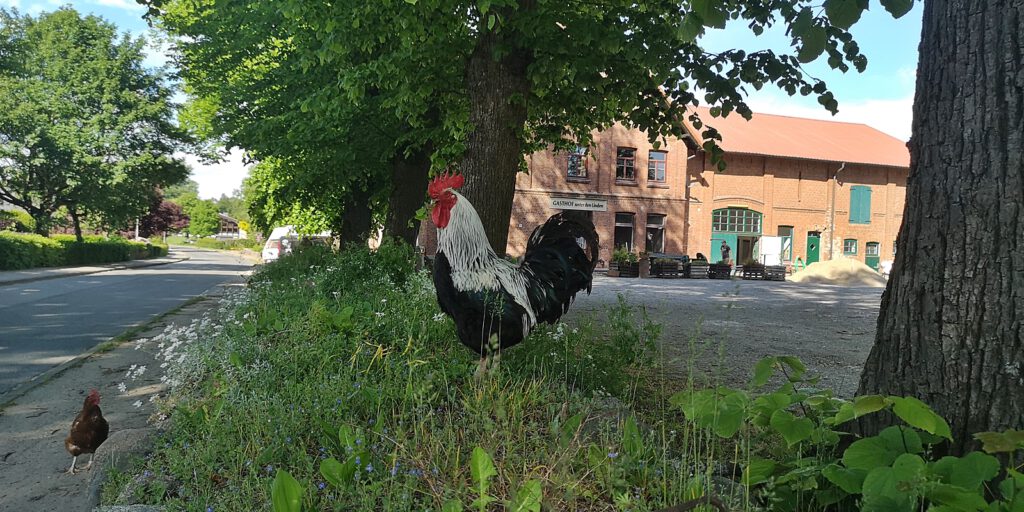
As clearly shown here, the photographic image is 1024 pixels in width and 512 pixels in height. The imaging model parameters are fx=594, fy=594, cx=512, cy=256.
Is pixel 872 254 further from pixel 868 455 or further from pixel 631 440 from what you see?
pixel 868 455

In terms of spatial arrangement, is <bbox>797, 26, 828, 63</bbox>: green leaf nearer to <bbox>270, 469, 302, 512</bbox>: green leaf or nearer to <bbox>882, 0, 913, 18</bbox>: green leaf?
<bbox>882, 0, 913, 18</bbox>: green leaf

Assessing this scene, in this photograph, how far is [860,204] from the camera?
126 ft

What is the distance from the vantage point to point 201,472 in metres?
2.99

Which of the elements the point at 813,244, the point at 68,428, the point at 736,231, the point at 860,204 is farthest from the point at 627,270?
the point at 68,428

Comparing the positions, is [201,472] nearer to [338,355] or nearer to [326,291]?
[338,355]

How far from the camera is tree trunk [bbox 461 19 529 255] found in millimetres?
7301

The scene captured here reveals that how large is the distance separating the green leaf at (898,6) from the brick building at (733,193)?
27.6 metres

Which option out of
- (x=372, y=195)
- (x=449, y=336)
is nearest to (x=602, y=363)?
(x=449, y=336)

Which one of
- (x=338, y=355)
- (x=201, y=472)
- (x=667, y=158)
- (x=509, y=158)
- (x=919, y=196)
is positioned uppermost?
(x=667, y=158)

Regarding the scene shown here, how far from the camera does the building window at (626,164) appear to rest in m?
33.8

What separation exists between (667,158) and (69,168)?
1213 inches

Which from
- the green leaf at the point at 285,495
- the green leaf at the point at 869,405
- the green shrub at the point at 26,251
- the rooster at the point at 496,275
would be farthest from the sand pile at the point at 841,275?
the green shrub at the point at 26,251

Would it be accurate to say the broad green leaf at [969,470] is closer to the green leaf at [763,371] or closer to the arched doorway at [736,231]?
the green leaf at [763,371]

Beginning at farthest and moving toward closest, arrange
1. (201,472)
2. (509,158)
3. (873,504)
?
1. (509,158)
2. (201,472)
3. (873,504)
